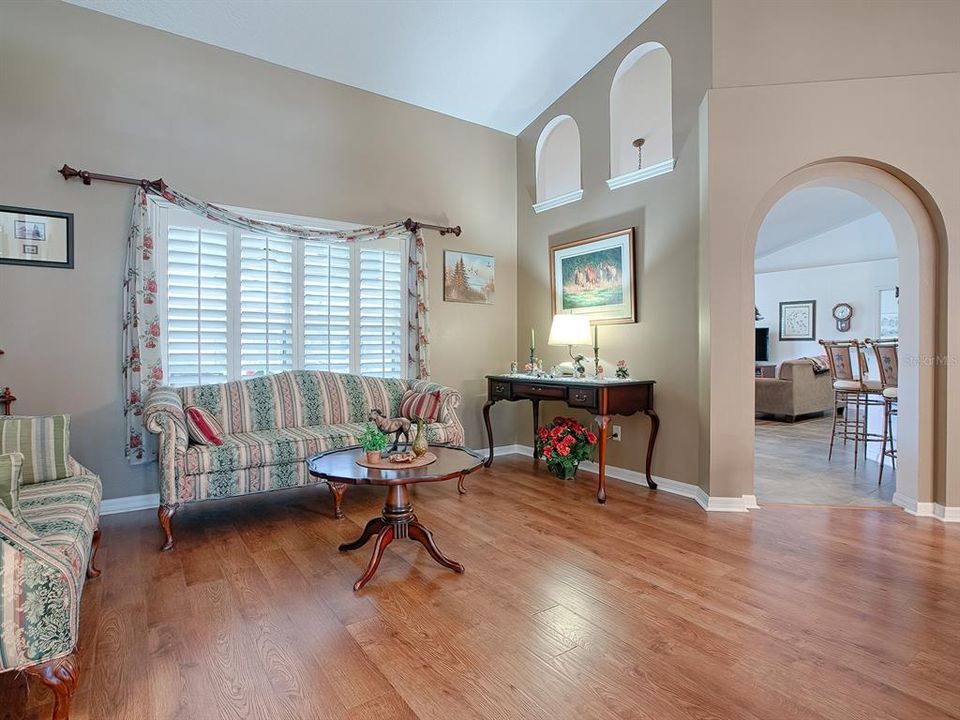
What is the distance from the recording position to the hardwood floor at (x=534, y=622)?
1565mm

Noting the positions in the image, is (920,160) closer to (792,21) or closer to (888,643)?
(792,21)

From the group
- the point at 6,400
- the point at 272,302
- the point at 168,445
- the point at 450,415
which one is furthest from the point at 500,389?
the point at 6,400

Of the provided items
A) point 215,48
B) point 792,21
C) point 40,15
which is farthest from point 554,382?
point 40,15

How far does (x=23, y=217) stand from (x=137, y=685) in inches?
120

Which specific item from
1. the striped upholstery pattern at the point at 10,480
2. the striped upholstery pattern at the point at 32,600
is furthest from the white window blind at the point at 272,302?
→ the striped upholstery pattern at the point at 32,600

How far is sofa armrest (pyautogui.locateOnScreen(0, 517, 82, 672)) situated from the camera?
1.32 metres

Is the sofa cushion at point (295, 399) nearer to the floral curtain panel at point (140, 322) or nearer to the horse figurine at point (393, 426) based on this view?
the floral curtain panel at point (140, 322)

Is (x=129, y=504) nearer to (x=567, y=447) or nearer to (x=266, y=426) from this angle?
(x=266, y=426)

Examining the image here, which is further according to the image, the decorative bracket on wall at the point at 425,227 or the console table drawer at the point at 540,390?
the decorative bracket on wall at the point at 425,227

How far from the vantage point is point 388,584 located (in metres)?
2.35

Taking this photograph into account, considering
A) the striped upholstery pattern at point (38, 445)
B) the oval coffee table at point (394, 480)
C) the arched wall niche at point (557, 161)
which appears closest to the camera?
the oval coffee table at point (394, 480)

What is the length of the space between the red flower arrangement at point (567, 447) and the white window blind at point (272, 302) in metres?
1.52

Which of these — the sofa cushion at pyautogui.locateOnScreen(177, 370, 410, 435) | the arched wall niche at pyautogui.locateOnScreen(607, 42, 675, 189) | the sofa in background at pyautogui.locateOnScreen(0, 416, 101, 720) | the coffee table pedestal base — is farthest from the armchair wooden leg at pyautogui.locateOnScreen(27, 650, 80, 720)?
the arched wall niche at pyautogui.locateOnScreen(607, 42, 675, 189)

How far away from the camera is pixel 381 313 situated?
4496mm
